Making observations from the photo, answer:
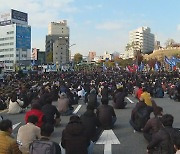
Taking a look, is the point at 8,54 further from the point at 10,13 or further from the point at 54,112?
the point at 54,112

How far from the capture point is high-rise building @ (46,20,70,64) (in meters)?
139

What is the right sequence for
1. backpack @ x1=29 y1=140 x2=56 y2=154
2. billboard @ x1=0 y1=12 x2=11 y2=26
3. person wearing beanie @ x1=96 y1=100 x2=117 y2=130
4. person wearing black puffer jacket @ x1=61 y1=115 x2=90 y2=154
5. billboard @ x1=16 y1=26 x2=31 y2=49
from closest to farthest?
backpack @ x1=29 y1=140 x2=56 y2=154 → person wearing black puffer jacket @ x1=61 y1=115 x2=90 y2=154 → person wearing beanie @ x1=96 y1=100 x2=117 y2=130 → billboard @ x1=16 y1=26 x2=31 y2=49 → billboard @ x1=0 y1=12 x2=11 y2=26

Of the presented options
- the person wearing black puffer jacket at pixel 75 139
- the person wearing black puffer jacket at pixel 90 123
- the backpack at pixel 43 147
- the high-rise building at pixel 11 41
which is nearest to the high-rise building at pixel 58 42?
the high-rise building at pixel 11 41

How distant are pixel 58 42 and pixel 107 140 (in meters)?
134

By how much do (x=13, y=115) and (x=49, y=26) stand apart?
577 feet

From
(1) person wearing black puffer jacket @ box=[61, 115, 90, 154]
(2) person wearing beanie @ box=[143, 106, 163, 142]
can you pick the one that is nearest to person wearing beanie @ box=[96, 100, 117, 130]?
(2) person wearing beanie @ box=[143, 106, 163, 142]

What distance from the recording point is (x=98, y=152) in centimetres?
941

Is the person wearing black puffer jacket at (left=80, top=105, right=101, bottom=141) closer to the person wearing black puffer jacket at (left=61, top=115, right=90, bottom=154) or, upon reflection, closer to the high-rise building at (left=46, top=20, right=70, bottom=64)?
the person wearing black puffer jacket at (left=61, top=115, right=90, bottom=154)

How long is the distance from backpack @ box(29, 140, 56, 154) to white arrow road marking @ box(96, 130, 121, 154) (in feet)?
12.0

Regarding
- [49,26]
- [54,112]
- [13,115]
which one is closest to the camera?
[54,112]

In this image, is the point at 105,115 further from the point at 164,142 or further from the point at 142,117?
the point at 164,142

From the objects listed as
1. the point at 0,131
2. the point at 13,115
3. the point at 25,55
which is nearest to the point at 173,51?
the point at 25,55

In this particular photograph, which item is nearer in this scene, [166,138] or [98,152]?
[166,138]

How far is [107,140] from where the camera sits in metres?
10.8
